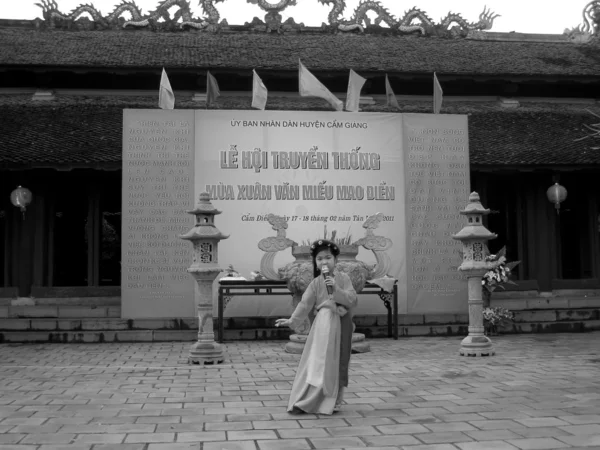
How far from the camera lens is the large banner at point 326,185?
1087 cm

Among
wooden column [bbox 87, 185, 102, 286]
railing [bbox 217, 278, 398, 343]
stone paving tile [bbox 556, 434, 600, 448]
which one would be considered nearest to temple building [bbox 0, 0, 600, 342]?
wooden column [bbox 87, 185, 102, 286]

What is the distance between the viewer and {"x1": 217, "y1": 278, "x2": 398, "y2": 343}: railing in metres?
10.2

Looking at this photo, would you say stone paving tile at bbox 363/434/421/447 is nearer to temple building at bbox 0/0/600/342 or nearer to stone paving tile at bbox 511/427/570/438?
stone paving tile at bbox 511/427/570/438

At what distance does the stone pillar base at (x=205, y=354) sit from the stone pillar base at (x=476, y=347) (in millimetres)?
3307

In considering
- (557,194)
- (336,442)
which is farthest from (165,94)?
(336,442)

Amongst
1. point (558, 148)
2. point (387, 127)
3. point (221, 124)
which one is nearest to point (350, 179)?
point (387, 127)

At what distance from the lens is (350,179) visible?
1120 centimetres

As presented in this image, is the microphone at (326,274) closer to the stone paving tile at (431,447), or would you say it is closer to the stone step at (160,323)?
the stone paving tile at (431,447)

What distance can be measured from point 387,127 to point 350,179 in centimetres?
118

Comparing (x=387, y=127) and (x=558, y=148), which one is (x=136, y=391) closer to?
(x=387, y=127)

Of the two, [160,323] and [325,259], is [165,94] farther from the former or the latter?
[325,259]

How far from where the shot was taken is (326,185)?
1113 cm

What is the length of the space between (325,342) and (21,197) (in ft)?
31.4

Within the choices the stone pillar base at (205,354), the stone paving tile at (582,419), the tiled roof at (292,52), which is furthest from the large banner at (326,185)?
the stone paving tile at (582,419)
